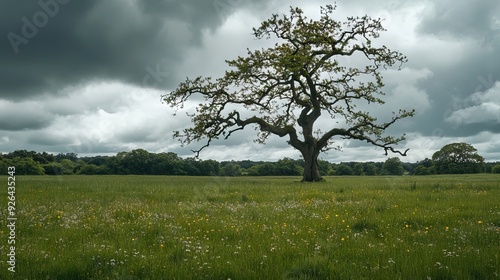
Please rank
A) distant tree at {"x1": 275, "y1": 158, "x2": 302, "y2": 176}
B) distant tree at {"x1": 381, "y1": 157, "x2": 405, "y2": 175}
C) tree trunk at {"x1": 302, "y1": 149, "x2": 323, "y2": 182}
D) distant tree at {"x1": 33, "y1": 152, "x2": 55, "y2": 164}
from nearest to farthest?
1. tree trunk at {"x1": 302, "y1": 149, "x2": 323, "y2": 182}
2. distant tree at {"x1": 275, "y1": 158, "x2": 302, "y2": 176}
3. distant tree at {"x1": 33, "y1": 152, "x2": 55, "y2": 164}
4. distant tree at {"x1": 381, "y1": 157, "x2": 405, "y2": 175}

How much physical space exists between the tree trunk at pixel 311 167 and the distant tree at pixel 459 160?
83736mm

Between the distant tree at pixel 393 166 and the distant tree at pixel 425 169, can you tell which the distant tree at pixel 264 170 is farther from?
the distant tree at pixel 425 169

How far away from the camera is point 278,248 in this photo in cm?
657

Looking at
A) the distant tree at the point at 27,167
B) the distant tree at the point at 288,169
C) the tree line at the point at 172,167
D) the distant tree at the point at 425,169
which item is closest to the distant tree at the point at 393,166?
the tree line at the point at 172,167

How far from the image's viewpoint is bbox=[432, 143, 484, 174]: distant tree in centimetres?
10553

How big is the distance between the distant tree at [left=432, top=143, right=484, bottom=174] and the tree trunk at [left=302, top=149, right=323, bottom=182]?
8374 cm

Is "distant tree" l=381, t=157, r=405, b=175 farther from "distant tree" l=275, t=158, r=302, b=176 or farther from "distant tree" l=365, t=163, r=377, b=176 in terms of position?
"distant tree" l=275, t=158, r=302, b=176

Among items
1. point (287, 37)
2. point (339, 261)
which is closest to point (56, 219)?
point (339, 261)

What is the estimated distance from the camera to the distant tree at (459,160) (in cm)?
10553

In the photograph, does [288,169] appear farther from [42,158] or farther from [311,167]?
[42,158]

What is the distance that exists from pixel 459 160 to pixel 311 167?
3491 inches

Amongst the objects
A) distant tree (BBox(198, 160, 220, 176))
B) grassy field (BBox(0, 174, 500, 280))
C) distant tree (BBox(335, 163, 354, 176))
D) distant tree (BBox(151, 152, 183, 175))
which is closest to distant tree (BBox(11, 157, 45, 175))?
distant tree (BBox(151, 152, 183, 175))

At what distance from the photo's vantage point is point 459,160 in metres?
108

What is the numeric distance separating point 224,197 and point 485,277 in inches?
468
